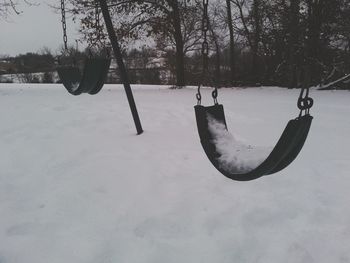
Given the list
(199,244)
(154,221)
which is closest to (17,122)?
(154,221)

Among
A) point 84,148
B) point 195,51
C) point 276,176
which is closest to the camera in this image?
point 276,176

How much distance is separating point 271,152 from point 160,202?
1.36 meters

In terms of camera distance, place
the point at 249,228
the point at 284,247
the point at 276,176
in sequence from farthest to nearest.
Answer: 1. the point at 276,176
2. the point at 249,228
3. the point at 284,247

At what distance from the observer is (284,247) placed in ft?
7.68

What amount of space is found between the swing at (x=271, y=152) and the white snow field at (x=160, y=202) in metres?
0.66

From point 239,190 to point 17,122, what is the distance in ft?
13.4

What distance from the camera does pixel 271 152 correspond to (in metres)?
1.82

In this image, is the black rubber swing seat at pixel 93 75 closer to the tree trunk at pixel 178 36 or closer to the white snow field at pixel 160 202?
the white snow field at pixel 160 202

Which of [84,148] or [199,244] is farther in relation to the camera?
[84,148]

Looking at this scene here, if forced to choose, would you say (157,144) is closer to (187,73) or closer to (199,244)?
(199,244)

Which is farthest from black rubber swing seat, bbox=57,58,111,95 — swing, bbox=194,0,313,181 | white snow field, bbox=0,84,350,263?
swing, bbox=194,0,313,181

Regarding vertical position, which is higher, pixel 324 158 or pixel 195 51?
pixel 195 51

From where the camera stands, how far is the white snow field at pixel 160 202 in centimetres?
236

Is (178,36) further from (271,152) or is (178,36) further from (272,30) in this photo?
(271,152)
